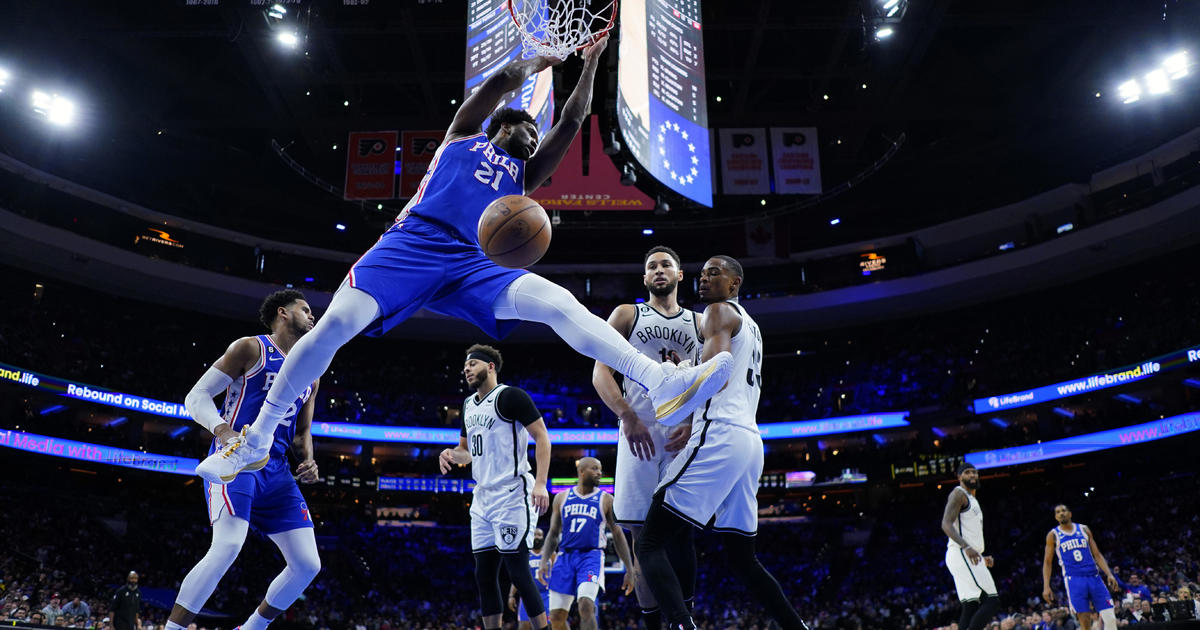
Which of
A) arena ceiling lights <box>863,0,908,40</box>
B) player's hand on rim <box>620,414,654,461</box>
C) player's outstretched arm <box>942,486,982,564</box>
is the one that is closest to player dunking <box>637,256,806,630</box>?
player's hand on rim <box>620,414,654,461</box>

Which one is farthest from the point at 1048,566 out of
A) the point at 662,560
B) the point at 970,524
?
the point at 662,560

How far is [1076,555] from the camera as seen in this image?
10.2m

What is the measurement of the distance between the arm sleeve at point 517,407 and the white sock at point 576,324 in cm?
271

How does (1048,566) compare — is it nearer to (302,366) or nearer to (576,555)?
(576,555)

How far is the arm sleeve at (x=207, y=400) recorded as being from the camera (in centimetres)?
466

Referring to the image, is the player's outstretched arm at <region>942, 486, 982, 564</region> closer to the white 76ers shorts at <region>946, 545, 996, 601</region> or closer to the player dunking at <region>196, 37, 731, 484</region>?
the white 76ers shorts at <region>946, 545, 996, 601</region>

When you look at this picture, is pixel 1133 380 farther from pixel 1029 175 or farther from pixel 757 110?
pixel 757 110

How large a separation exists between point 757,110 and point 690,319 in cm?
1653

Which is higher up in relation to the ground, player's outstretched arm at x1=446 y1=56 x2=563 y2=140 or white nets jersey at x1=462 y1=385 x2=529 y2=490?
player's outstretched arm at x1=446 y1=56 x2=563 y2=140

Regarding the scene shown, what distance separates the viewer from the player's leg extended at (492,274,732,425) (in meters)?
3.68

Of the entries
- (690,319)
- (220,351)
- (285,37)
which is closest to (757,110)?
(285,37)

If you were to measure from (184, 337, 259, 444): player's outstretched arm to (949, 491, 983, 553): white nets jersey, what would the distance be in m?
7.38

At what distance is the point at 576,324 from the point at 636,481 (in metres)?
1.68

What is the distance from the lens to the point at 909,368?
29156 millimetres
